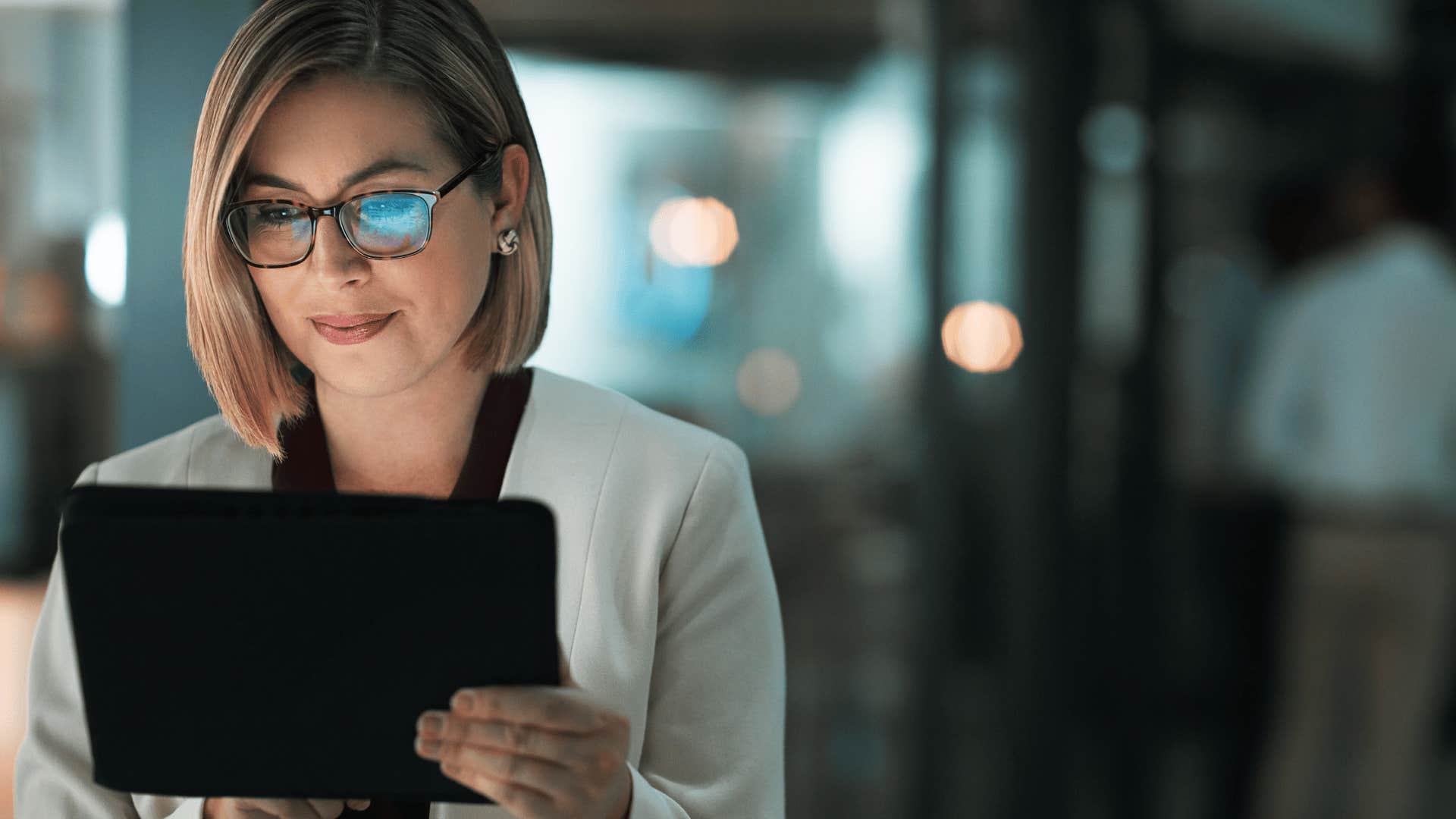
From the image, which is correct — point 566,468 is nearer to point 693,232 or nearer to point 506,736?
point 506,736

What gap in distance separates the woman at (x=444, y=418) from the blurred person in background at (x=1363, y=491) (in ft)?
11.3

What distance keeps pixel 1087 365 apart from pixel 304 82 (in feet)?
11.6

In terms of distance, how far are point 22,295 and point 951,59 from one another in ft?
7.91

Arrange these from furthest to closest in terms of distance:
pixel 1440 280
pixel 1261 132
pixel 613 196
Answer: pixel 1261 132, pixel 1440 280, pixel 613 196

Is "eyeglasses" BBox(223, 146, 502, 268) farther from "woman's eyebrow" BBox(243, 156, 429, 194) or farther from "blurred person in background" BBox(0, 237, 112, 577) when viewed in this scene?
"blurred person in background" BBox(0, 237, 112, 577)

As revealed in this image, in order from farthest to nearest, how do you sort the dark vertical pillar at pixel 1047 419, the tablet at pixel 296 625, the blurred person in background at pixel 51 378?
the dark vertical pillar at pixel 1047 419
the blurred person in background at pixel 51 378
the tablet at pixel 296 625

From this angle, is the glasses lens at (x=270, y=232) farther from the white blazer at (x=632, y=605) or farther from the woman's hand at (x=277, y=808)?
the woman's hand at (x=277, y=808)

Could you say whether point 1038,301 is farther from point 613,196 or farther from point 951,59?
point 613,196

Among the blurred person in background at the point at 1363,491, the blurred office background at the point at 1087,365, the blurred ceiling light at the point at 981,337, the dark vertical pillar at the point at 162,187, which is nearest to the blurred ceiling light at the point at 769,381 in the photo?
the blurred office background at the point at 1087,365

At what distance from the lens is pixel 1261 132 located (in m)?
3.80

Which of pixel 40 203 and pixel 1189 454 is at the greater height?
pixel 40 203

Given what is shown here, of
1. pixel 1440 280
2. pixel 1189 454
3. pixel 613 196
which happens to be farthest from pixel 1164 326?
pixel 613 196

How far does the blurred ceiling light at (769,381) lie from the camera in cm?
352

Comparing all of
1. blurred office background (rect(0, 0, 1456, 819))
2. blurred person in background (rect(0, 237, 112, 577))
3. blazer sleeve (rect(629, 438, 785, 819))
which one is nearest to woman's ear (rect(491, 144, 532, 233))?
blazer sleeve (rect(629, 438, 785, 819))
